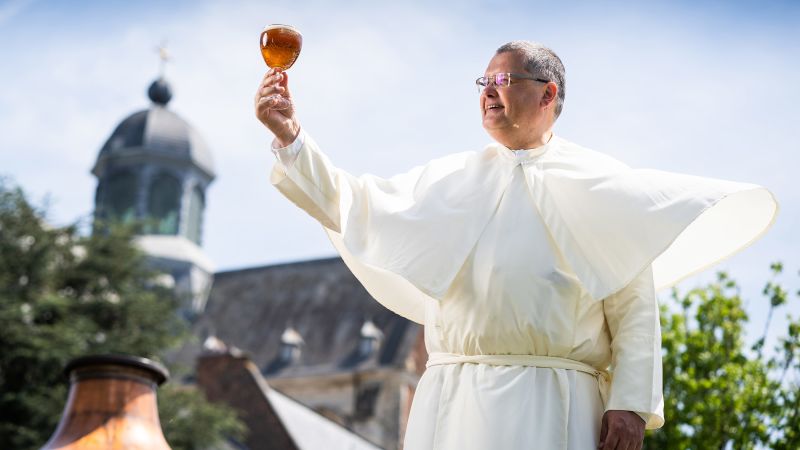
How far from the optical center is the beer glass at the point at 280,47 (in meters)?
4.09

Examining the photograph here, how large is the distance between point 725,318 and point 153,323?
23.2 meters

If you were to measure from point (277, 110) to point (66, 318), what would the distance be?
3078 centimetres

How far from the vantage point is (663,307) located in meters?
15.0

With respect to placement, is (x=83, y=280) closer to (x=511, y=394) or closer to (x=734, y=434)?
(x=734, y=434)

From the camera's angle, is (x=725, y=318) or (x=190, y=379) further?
(x=190, y=379)

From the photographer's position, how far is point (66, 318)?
1328 inches

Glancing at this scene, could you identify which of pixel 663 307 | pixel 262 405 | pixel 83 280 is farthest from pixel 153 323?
pixel 663 307

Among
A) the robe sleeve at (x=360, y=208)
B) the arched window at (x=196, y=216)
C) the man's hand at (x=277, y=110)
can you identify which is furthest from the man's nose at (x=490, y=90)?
the arched window at (x=196, y=216)

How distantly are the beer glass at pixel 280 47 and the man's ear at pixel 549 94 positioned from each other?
0.82m

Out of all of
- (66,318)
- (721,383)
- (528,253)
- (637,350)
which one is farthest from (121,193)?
(637,350)

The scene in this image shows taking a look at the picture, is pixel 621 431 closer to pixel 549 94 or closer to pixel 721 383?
pixel 549 94

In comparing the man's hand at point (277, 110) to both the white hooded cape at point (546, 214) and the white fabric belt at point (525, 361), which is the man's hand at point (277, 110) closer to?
the white hooded cape at point (546, 214)

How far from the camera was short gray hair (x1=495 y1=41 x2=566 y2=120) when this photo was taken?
4.29 meters

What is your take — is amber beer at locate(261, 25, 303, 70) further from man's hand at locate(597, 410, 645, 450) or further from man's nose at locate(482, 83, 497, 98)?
man's hand at locate(597, 410, 645, 450)
